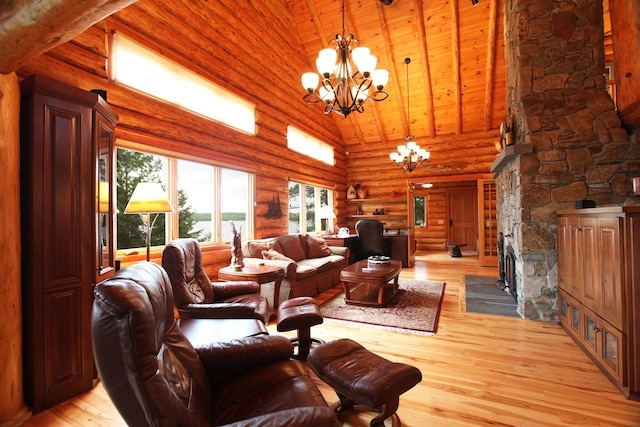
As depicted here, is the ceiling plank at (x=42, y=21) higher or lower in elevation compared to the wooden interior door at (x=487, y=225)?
higher

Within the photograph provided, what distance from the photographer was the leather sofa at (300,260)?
4.16 metres

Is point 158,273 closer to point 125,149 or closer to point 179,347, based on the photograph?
point 179,347

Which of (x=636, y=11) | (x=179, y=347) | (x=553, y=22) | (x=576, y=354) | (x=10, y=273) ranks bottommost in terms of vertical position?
(x=576, y=354)

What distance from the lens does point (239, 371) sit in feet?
5.29

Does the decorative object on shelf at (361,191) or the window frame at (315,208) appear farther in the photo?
the decorative object on shelf at (361,191)

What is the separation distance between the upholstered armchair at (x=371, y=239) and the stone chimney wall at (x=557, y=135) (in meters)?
3.59

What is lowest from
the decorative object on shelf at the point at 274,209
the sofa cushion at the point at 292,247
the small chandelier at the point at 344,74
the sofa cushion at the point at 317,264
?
the sofa cushion at the point at 317,264

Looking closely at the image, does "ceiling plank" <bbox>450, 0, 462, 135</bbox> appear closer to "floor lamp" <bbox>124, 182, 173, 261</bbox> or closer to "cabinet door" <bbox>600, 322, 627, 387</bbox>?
"cabinet door" <bbox>600, 322, 627, 387</bbox>

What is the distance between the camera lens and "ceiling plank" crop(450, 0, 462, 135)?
566 cm

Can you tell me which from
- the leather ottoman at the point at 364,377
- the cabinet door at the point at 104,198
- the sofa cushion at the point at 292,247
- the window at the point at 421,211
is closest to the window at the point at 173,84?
the cabinet door at the point at 104,198

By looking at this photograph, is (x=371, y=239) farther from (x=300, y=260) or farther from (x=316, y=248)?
(x=300, y=260)

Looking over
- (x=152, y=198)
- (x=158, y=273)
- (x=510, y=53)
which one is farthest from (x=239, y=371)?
(x=510, y=53)

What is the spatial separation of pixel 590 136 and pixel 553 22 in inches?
60.2

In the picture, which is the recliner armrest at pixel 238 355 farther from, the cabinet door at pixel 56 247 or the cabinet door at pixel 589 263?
the cabinet door at pixel 589 263
